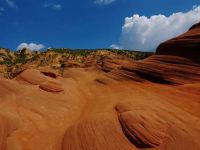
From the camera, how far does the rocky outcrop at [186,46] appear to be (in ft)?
84.4

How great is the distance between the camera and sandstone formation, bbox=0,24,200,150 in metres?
15.3

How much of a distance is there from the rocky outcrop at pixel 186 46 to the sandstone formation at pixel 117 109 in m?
0.08

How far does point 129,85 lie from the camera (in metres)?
27.0

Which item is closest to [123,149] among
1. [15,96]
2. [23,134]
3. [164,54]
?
[23,134]

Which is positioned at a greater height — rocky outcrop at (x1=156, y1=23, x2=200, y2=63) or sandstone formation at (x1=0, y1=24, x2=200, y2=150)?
rocky outcrop at (x1=156, y1=23, x2=200, y2=63)

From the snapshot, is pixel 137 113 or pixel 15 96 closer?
pixel 137 113

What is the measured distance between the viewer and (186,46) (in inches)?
1045

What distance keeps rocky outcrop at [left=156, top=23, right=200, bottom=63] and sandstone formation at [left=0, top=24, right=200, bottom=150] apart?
0.27 feet

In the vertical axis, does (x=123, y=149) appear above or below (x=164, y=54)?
below

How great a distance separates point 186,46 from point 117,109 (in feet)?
33.5

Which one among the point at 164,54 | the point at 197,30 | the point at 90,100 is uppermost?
the point at 197,30

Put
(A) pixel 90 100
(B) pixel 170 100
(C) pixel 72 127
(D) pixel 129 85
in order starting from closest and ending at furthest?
(C) pixel 72 127 < (B) pixel 170 100 < (A) pixel 90 100 < (D) pixel 129 85

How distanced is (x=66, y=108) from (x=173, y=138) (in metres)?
9.71

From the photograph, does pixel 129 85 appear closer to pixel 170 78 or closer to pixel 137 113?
pixel 170 78
